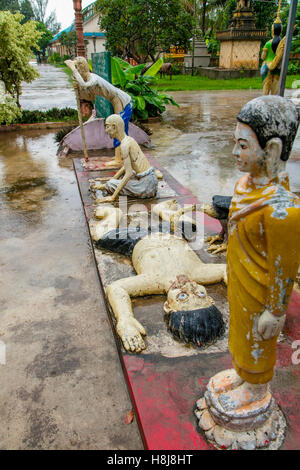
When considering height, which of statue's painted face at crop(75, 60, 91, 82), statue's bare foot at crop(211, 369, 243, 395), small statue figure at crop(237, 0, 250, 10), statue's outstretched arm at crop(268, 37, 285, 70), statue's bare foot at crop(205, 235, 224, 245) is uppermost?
small statue figure at crop(237, 0, 250, 10)

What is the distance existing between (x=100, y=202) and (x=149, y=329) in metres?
2.63

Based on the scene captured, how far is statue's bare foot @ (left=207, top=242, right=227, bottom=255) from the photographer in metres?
3.51

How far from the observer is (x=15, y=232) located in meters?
4.63

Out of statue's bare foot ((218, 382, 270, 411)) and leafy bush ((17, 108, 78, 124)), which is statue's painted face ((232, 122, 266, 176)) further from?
leafy bush ((17, 108, 78, 124))

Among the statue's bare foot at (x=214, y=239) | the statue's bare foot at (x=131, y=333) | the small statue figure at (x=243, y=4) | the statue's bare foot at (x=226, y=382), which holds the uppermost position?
the small statue figure at (x=243, y=4)

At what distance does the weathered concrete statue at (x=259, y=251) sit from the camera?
1271mm

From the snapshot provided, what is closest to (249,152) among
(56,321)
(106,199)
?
(56,321)

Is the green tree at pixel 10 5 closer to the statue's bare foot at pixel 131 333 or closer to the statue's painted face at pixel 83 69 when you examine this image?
the statue's painted face at pixel 83 69

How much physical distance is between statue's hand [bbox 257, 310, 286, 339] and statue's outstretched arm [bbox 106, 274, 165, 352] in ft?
3.60

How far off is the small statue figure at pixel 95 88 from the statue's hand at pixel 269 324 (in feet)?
17.8

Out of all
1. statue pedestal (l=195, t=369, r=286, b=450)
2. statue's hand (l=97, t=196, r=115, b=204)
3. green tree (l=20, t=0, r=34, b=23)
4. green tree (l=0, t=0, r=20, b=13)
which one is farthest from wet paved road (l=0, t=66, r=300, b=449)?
green tree (l=20, t=0, r=34, b=23)

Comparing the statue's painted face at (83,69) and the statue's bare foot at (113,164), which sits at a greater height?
the statue's painted face at (83,69)

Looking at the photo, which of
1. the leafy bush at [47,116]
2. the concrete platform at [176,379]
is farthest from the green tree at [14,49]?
the concrete platform at [176,379]

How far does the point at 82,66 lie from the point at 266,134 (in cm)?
557
